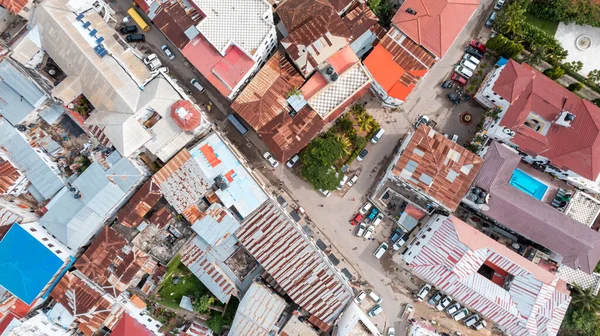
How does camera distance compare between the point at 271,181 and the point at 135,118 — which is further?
the point at 271,181

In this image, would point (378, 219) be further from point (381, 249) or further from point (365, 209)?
point (381, 249)

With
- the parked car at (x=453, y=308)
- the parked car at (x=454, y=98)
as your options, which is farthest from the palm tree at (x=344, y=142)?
the parked car at (x=453, y=308)

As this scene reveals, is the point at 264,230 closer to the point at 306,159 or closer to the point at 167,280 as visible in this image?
the point at 306,159

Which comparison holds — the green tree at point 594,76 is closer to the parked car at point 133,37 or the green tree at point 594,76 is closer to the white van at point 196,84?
the white van at point 196,84

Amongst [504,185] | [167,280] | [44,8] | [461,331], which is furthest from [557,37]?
[44,8]

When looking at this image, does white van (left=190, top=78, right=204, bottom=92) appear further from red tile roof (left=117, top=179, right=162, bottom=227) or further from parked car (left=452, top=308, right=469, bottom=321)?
parked car (left=452, top=308, right=469, bottom=321)

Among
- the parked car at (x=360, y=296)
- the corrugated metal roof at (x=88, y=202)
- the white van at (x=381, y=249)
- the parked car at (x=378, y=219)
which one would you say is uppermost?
the corrugated metal roof at (x=88, y=202)
